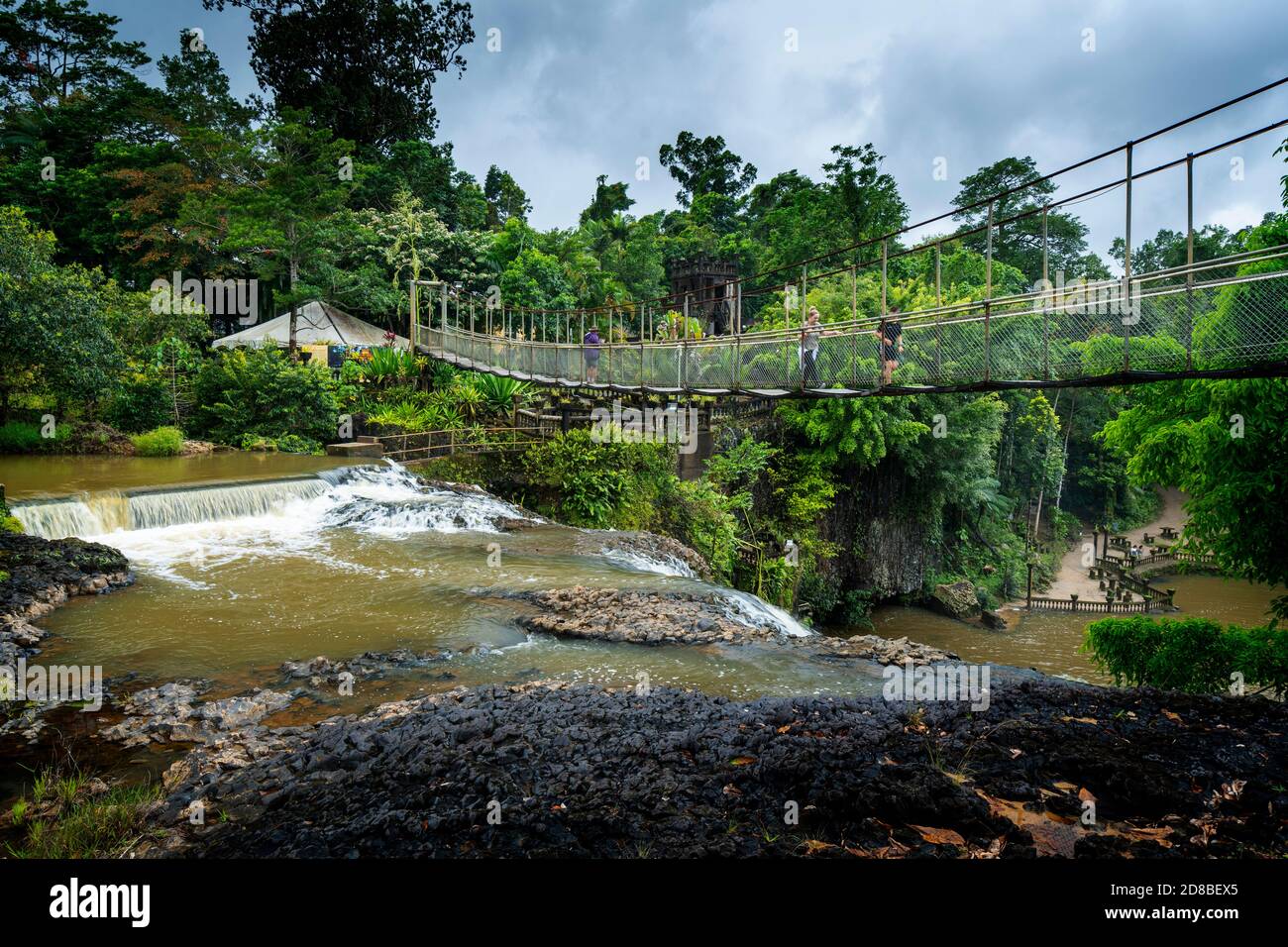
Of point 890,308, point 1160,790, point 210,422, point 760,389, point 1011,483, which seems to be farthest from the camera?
point 1011,483

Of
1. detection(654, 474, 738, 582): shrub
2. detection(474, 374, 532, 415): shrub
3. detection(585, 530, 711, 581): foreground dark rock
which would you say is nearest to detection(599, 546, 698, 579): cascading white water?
detection(585, 530, 711, 581): foreground dark rock

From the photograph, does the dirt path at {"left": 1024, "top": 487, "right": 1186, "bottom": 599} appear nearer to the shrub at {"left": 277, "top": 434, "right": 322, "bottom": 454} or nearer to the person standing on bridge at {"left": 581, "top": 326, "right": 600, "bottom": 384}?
the person standing on bridge at {"left": 581, "top": 326, "right": 600, "bottom": 384}

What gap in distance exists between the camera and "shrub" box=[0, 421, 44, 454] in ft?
43.8

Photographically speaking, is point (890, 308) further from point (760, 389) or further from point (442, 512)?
point (442, 512)

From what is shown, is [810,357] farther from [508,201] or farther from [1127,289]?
[508,201]

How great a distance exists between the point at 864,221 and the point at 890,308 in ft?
21.4

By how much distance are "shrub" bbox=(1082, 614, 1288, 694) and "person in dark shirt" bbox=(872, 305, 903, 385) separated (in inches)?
133

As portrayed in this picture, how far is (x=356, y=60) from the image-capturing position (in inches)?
1248

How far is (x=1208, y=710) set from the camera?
5.09m

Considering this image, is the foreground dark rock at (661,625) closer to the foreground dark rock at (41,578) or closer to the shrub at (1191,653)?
the shrub at (1191,653)

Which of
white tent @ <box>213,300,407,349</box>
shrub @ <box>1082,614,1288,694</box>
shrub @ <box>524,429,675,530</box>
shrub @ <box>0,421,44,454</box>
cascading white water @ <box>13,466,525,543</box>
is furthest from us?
white tent @ <box>213,300,407,349</box>

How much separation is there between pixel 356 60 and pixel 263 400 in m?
23.1

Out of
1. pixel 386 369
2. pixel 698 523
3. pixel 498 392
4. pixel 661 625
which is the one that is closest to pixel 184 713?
pixel 661 625
